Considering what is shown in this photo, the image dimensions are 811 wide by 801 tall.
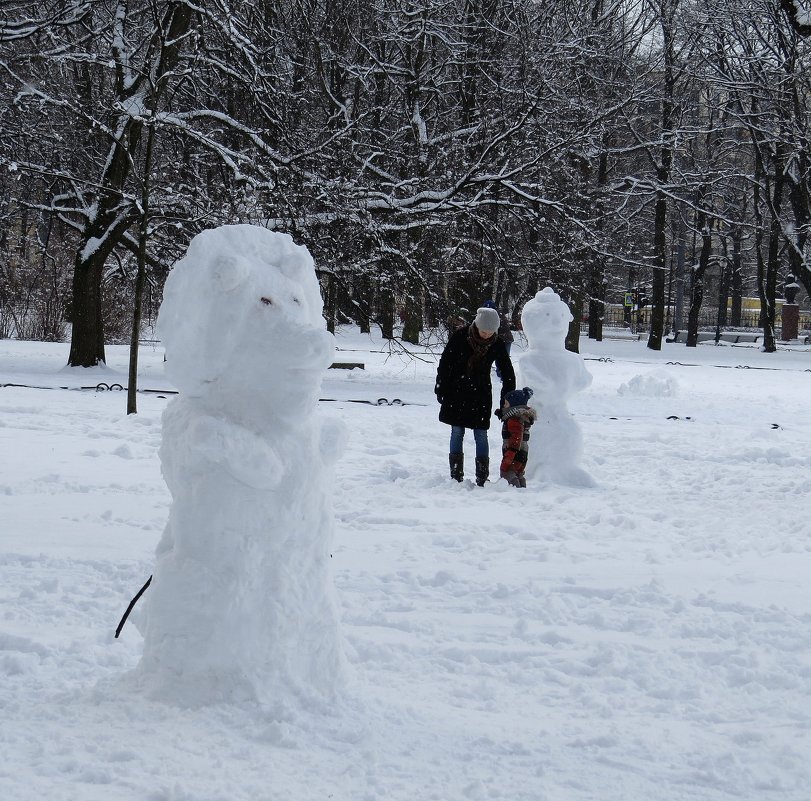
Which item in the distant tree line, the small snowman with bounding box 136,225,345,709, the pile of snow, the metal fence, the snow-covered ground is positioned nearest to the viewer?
the snow-covered ground

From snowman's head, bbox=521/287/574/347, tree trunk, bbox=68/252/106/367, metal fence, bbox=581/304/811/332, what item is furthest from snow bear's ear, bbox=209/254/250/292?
metal fence, bbox=581/304/811/332

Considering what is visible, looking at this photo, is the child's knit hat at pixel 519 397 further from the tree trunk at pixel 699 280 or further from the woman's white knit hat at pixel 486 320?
the tree trunk at pixel 699 280

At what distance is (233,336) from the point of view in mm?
4027

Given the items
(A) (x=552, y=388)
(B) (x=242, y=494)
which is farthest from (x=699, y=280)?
(B) (x=242, y=494)

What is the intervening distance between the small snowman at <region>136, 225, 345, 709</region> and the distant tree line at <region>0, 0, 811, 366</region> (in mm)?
9182

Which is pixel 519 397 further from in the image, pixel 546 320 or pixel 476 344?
pixel 546 320

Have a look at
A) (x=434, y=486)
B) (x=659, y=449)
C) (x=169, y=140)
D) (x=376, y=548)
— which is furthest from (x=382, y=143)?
(x=376, y=548)

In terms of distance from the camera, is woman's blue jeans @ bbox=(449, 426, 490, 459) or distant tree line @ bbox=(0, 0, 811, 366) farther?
distant tree line @ bbox=(0, 0, 811, 366)

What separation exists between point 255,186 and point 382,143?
191 inches

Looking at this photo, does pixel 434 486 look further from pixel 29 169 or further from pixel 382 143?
pixel 382 143

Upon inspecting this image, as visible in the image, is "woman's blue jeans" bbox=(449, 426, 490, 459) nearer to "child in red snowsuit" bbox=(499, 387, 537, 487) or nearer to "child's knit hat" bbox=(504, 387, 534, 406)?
"child in red snowsuit" bbox=(499, 387, 537, 487)

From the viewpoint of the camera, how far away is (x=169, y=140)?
17938 mm

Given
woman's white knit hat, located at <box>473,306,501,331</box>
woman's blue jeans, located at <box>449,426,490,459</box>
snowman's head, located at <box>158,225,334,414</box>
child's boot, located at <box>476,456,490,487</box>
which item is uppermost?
woman's white knit hat, located at <box>473,306,501,331</box>

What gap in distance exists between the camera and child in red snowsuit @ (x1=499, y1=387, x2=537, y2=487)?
948 cm
